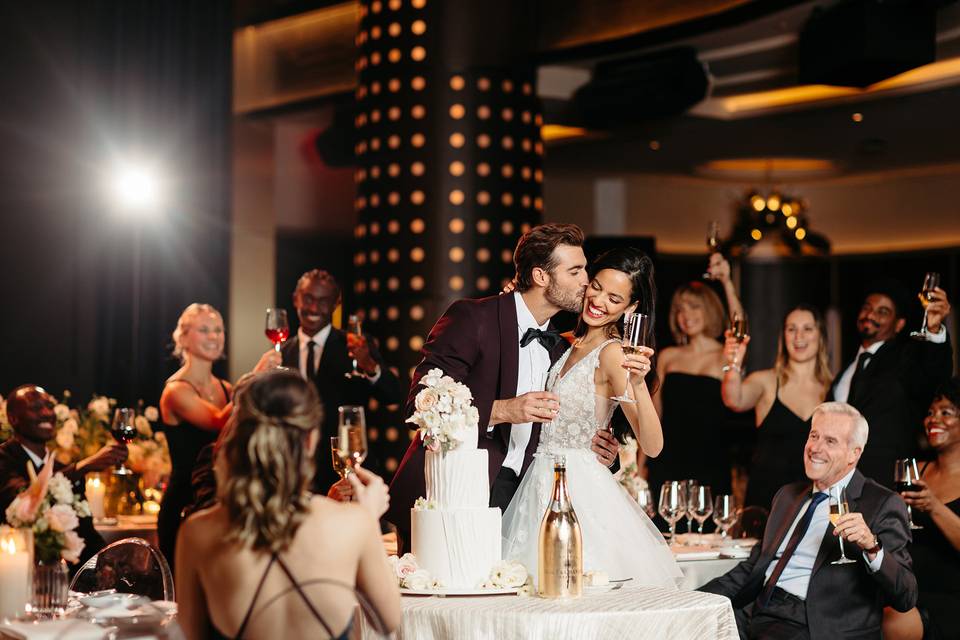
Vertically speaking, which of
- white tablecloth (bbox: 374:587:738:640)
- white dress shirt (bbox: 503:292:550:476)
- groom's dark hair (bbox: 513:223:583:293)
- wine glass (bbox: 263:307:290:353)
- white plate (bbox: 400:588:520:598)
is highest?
groom's dark hair (bbox: 513:223:583:293)

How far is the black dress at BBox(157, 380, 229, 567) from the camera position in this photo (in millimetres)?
5160

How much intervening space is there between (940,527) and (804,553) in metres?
0.56

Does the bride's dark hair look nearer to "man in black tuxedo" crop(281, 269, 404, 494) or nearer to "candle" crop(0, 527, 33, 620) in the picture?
"candle" crop(0, 527, 33, 620)

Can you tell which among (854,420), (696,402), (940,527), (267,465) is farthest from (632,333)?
(696,402)

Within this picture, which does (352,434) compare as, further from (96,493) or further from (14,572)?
(96,493)

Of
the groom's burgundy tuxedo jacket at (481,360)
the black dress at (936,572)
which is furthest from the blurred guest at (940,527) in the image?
the groom's burgundy tuxedo jacket at (481,360)

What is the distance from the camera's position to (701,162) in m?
12.4

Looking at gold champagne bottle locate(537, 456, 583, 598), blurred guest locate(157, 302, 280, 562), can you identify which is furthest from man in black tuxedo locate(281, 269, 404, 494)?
gold champagne bottle locate(537, 456, 583, 598)

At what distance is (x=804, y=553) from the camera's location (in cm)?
401

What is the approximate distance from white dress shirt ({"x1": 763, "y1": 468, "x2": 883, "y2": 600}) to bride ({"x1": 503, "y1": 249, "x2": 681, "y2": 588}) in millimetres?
573

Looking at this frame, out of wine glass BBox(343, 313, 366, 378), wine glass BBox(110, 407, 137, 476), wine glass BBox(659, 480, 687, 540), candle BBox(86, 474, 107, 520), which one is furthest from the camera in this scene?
wine glass BBox(343, 313, 366, 378)

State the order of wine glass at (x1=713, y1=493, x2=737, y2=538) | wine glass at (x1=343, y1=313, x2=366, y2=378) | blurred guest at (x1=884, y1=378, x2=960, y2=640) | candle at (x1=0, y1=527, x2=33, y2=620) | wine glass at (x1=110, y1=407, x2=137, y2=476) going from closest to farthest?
1. candle at (x1=0, y1=527, x2=33, y2=620)
2. blurred guest at (x1=884, y1=378, x2=960, y2=640)
3. wine glass at (x1=713, y1=493, x2=737, y2=538)
4. wine glass at (x1=110, y1=407, x2=137, y2=476)
5. wine glass at (x1=343, y1=313, x2=366, y2=378)

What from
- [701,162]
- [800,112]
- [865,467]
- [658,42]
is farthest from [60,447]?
[701,162]

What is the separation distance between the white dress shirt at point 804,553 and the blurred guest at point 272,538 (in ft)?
6.85
